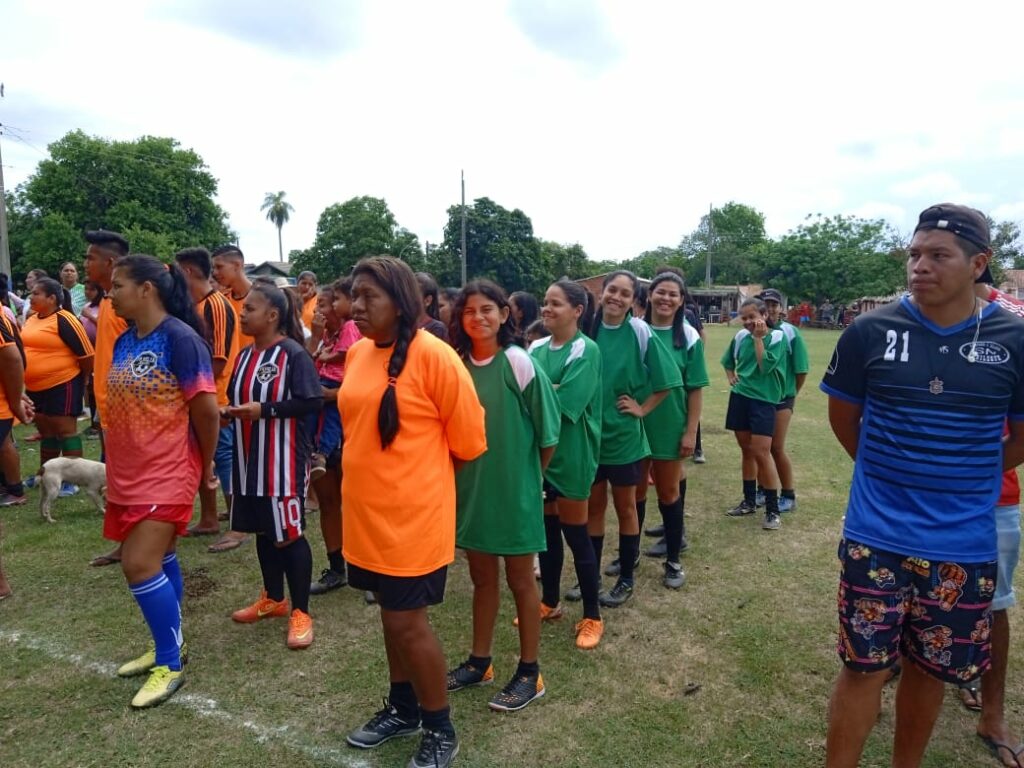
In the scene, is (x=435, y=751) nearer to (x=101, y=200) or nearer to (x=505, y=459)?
(x=505, y=459)

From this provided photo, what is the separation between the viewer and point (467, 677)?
3248mm

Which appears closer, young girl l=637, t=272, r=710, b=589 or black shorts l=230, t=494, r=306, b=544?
black shorts l=230, t=494, r=306, b=544

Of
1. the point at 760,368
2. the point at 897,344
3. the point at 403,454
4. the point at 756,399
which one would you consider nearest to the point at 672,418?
the point at 756,399

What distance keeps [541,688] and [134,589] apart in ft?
6.40

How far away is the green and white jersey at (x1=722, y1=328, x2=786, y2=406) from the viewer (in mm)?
5711

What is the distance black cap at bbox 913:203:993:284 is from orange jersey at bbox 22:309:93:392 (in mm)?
6552

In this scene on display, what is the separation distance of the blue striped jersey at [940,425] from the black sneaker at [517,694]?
1.66m

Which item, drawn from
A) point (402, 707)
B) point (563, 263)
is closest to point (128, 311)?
point (402, 707)

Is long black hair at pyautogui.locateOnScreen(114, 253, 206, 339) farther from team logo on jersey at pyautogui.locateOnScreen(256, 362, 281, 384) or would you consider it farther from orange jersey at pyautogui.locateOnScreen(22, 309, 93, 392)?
orange jersey at pyautogui.locateOnScreen(22, 309, 93, 392)

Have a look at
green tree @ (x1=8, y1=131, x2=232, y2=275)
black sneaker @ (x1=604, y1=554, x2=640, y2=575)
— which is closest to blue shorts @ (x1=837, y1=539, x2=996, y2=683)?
black sneaker @ (x1=604, y1=554, x2=640, y2=575)

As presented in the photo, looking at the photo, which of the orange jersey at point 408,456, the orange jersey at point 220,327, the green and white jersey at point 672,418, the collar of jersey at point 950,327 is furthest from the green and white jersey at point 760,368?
the orange jersey at point 220,327

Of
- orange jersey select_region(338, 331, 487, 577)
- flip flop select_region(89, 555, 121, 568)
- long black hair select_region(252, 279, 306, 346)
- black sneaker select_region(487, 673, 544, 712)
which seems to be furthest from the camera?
flip flop select_region(89, 555, 121, 568)

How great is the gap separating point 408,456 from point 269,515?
5.11 feet

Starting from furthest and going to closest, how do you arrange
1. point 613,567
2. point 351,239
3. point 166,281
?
point 351,239, point 613,567, point 166,281
